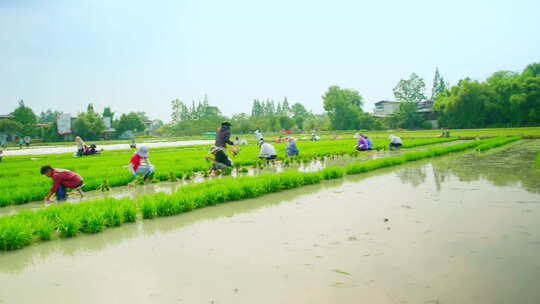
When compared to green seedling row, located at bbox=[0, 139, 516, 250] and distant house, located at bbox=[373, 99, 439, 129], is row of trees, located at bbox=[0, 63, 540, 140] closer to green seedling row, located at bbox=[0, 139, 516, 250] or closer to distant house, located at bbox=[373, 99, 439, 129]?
Answer: distant house, located at bbox=[373, 99, 439, 129]

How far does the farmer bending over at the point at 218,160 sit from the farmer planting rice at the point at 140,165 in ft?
5.78

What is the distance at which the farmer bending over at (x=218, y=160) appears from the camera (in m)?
10.1

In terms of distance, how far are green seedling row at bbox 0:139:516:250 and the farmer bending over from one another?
8.88 ft

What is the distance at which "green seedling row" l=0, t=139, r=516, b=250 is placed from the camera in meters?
4.31

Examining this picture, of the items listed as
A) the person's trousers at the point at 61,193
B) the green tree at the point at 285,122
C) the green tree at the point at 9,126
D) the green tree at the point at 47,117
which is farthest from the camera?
the green tree at the point at 47,117

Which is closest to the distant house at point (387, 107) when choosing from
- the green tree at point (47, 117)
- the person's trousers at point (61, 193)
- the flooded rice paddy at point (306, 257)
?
the flooded rice paddy at point (306, 257)

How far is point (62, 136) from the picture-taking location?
52.8m

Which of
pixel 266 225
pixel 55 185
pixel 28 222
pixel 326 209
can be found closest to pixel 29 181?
pixel 55 185

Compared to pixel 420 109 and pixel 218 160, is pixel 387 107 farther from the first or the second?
pixel 218 160

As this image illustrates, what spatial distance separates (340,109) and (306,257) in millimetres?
61224

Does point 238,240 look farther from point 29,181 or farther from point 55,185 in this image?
point 29,181

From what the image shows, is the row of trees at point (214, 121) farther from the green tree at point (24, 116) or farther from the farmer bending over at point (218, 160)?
the farmer bending over at point (218, 160)

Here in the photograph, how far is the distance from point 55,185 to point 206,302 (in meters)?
5.25

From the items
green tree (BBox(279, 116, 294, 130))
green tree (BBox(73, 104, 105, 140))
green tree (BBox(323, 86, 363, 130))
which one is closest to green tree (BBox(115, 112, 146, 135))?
green tree (BBox(73, 104, 105, 140))
